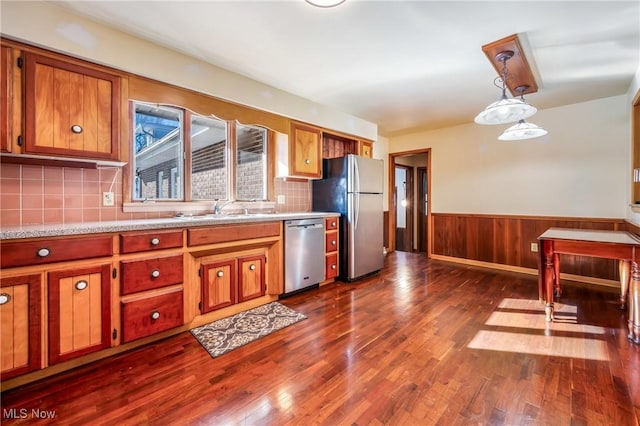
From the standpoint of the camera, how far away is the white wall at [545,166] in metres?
3.43

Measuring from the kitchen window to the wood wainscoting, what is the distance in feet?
11.1

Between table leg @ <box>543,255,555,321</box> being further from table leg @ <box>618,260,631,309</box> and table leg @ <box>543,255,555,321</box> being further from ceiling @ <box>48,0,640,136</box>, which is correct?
ceiling @ <box>48,0,640,136</box>

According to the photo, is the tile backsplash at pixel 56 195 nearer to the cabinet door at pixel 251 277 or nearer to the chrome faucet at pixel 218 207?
the chrome faucet at pixel 218 207

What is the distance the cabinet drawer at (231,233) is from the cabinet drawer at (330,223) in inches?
28.3

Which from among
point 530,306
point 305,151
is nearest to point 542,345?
point 530,306

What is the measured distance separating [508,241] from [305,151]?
3.38 m

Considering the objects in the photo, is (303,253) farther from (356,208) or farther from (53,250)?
(53,250)

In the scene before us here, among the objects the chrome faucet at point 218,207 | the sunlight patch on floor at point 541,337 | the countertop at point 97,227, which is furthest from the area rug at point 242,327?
the sunlight patch on floor at point 541,337

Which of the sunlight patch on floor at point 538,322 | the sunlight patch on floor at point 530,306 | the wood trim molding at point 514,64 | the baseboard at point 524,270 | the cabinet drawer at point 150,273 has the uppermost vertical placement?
the wood trim molding at point 514,64

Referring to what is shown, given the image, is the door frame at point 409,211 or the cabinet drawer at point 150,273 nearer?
the cabinet drawer at point 150,273

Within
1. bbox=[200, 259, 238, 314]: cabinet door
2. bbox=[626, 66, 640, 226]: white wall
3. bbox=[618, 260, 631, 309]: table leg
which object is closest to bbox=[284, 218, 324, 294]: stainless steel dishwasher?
bbox=[200, 259, 238, 314]: cabinet door

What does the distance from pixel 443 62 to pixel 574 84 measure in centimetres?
173

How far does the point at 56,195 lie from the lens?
2035 millimetres

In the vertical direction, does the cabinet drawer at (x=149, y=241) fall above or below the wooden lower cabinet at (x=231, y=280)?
above
